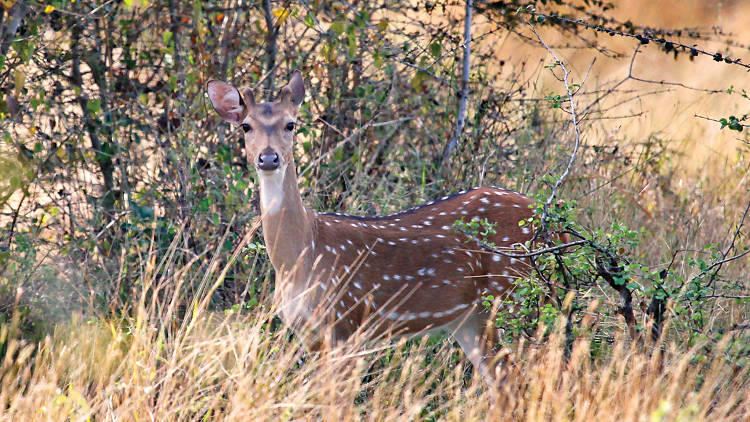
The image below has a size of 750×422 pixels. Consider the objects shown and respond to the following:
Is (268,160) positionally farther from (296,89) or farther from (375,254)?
(375,254)

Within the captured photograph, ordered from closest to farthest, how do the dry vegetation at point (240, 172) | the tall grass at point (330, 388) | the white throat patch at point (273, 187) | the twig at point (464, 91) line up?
the tall grass at point (330, 388) → the white throat patch at point (273, 187) → the dry vegetation at point (240, 172) → the twig at point (464, 91)

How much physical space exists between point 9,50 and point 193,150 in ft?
4.93

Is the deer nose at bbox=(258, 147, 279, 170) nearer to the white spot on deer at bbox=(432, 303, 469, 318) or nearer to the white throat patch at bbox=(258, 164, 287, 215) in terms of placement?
the white throat patch at bbox=(258, 164, 287, 215)

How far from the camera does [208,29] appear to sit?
671 centimetres

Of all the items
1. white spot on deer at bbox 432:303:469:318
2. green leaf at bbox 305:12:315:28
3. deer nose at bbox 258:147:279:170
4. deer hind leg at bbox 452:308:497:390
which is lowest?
deer hind leg at bbox 452:308:497:390

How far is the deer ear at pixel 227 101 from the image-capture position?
16.6 feet

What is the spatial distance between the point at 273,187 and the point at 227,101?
2.13 feet

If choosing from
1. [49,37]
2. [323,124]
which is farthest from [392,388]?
[49,37]

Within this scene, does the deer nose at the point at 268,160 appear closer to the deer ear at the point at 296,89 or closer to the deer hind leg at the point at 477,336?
the deer ear at the point at 296,89

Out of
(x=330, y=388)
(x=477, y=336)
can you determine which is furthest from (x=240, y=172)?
(x=330, y=388)

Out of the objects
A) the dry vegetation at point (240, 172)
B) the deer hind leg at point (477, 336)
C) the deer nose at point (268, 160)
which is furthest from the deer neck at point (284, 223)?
the deer hind leg at point (477, 336)

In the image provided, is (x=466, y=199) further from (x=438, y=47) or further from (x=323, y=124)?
(x=323, y=124)

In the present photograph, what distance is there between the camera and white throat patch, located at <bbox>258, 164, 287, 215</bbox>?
4.79m

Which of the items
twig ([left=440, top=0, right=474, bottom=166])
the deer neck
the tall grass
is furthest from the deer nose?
twig ([left=440, top=0, right=474, bottom=166])
